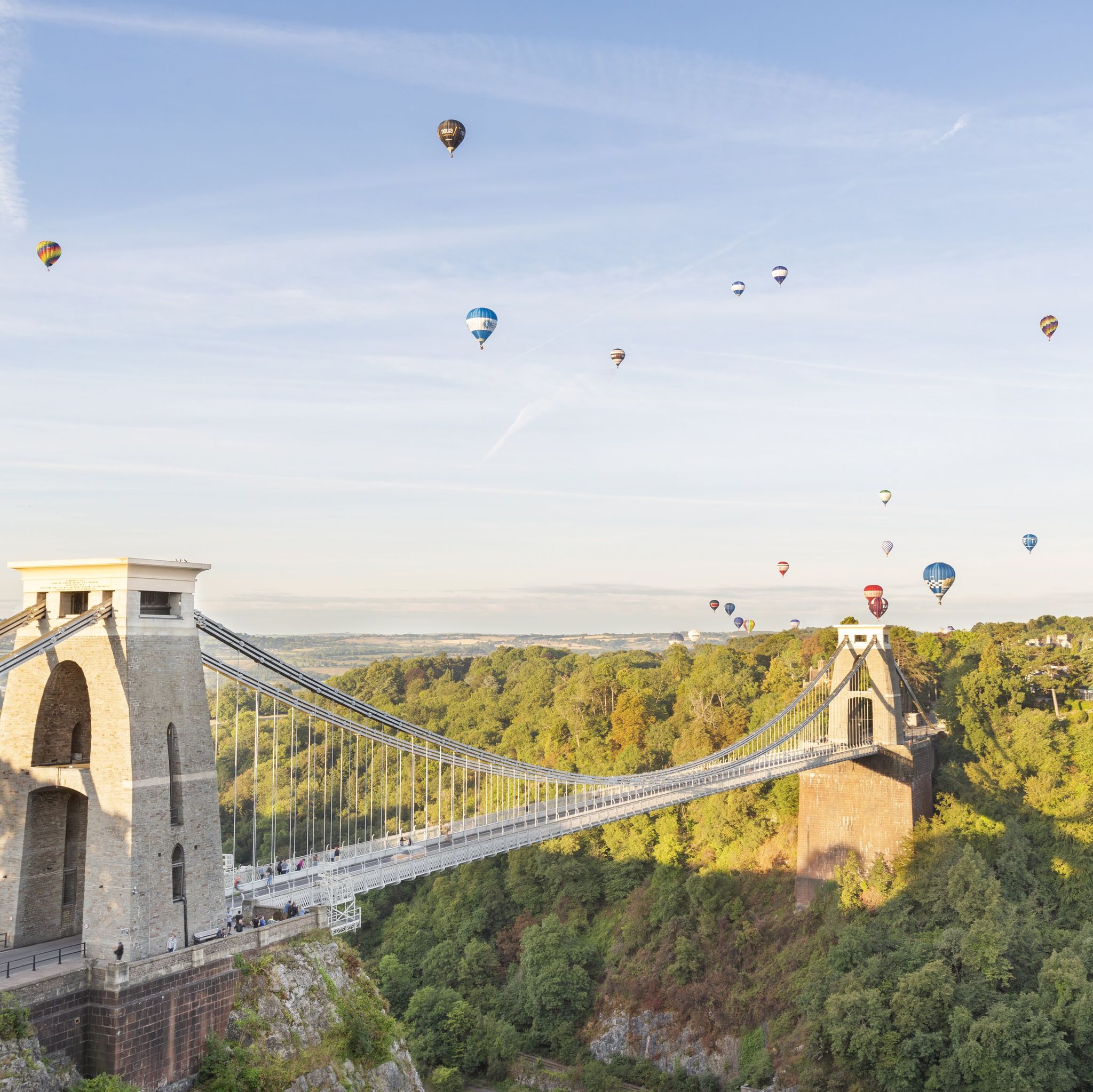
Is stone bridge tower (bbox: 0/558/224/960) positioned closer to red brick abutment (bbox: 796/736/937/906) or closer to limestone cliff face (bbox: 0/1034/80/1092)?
limestone cliff face (bbox: 0/1034/80/1092)

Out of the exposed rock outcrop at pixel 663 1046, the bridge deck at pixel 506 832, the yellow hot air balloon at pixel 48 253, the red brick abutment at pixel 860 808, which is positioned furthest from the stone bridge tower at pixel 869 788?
the yellow hot air balloon at pixel 48 253

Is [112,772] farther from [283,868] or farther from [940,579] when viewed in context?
[940,579]

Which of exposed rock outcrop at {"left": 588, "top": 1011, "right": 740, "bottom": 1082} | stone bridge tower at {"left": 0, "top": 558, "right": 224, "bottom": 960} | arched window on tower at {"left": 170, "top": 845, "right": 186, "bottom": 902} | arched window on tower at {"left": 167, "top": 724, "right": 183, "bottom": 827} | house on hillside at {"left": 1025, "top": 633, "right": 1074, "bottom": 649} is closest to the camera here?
stone bridge tower at {"left": 0, "top": 558, "right": 224, "bottom": 960}

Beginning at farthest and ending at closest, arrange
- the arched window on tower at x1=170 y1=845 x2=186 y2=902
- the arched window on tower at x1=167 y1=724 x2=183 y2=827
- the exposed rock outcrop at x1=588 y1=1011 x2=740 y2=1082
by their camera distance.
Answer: the exposed rock outcrop at x1=588 y1=1011 x2=740 y2=1082
the arched window on tower at x1=167 y1=724 x2=183 y2=827
the arched window on tower at x1=170 y1=845 x2=186 y2=902

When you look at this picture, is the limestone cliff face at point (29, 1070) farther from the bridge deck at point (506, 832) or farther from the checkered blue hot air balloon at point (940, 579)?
the checkered blue hot air balloon at point (940, 579)

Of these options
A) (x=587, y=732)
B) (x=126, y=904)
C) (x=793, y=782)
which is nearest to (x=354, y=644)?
(x=587, y=732)

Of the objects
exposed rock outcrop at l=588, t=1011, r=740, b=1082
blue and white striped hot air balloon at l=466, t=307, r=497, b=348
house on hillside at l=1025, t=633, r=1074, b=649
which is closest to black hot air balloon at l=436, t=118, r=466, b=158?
blue and white striped hot air balloon at l=466, t=307, r=497, b=348

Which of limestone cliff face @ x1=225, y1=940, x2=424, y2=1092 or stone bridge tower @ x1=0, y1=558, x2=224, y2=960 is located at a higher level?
stone bridge tower @ x1=0, y1=558, x2=224, y2=960

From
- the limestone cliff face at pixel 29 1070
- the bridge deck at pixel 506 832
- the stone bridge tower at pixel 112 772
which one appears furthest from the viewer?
the bridge deck at pixel 506 832
